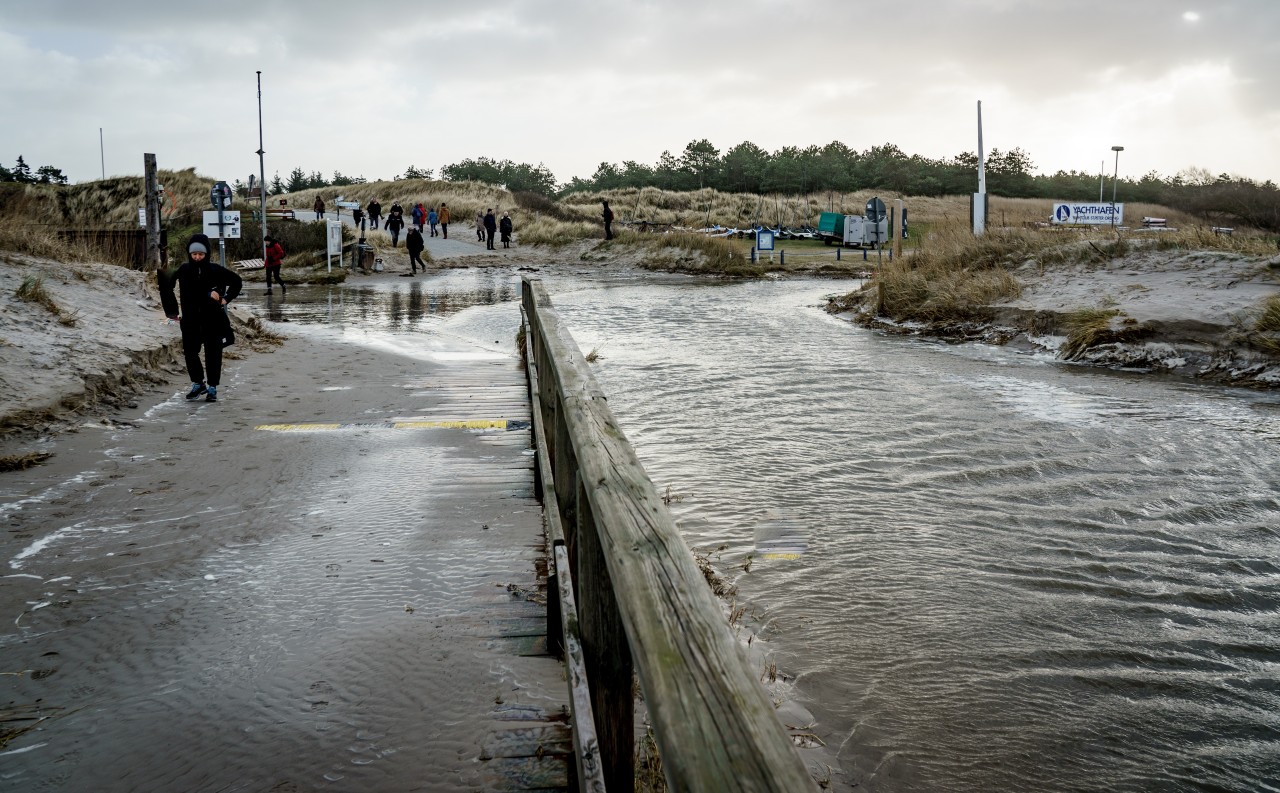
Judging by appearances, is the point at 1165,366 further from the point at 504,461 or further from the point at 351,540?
the point at 351,540

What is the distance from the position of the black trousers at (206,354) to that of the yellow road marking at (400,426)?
1687 millimetres

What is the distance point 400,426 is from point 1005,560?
18.2ft

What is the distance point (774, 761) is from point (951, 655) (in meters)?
3.75

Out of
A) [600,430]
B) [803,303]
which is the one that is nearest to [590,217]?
[803,303]

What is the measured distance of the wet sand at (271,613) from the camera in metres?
3.50

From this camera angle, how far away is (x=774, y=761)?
4.83 feet

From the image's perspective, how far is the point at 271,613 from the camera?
187 inches

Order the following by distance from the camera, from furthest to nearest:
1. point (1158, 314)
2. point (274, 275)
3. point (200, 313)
Answer: point (274, 275) < point (1158, 314) < point (200, 313)

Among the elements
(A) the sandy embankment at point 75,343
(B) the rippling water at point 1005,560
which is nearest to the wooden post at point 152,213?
(A) the sandy embankment at point 75,343

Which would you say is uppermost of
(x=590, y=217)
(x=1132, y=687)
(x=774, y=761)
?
(x=590, y=217)

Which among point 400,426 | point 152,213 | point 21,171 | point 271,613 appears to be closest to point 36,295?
point 400,426

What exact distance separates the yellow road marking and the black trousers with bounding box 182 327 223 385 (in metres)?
1.69

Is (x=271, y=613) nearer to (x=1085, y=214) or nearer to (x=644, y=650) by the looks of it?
(x=644, y=650)

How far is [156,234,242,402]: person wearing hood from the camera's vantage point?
10.7 m
